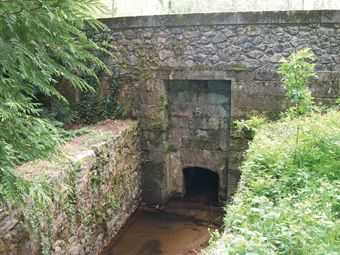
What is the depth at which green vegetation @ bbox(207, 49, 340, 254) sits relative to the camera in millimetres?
1854

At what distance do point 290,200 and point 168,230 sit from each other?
412 centimetres

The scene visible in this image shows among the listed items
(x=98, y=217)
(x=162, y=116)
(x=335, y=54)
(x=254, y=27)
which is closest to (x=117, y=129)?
(x=162, y=116)

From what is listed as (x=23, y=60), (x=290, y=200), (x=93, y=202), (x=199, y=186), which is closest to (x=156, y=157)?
(x=199, y=186)

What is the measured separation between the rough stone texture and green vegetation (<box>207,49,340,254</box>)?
2.06 m

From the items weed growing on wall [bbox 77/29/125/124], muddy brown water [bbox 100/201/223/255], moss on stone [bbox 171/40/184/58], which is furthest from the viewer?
weed growing on wall [bbox 77/29/125/124]

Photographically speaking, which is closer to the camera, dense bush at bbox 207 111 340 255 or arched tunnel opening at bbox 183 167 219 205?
dense bush at bbox 207 111 340 255

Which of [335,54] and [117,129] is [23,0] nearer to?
[117,129]

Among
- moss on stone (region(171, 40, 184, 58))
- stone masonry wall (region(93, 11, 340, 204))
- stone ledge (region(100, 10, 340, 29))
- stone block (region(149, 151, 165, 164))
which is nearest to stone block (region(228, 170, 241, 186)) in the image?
stone masonry wall (region(93, 11, 340, 204))

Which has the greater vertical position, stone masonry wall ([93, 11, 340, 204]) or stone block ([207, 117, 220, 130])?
stone masonry wall ([93, 11, 340, 204])

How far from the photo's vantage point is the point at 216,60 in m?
6.04

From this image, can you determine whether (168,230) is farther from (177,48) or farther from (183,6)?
(183,6)

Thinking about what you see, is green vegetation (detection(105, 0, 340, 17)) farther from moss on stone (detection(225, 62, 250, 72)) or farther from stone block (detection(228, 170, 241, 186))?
stone block (detection(228, 170, 241, 186))

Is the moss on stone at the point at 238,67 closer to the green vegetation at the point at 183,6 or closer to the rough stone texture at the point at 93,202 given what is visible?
the rough stone texture at the point at 93,202

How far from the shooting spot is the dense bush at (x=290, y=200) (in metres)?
1.85
